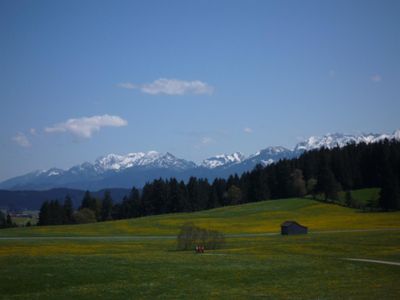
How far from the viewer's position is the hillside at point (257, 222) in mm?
81256

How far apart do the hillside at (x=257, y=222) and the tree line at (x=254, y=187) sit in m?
15.7

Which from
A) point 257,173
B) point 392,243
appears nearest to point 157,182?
point 257,173

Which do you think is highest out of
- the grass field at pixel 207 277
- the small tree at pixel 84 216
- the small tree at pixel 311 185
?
the small tree at pixel 311 185

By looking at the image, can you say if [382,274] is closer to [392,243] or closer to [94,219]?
[392,243]

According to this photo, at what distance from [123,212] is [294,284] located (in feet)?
426

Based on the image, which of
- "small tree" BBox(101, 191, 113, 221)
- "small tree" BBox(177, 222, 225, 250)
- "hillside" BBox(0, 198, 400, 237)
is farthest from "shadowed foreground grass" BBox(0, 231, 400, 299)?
"small tree" BBox(101, 191, 113, 221)

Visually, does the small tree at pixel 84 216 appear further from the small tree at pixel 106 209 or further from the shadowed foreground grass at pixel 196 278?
the shadowed foreground grass at pixel 196 278

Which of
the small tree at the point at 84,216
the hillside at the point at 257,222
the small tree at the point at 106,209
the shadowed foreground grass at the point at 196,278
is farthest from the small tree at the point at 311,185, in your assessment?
the shadowed foreground grass at the point at 196,278

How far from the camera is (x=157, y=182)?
5846 inches

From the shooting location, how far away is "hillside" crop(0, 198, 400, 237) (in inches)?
3199

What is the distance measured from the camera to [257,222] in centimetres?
9412

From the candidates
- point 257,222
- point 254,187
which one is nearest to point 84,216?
point 254,187

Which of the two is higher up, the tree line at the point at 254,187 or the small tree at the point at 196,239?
the tree line at the point at 254,187

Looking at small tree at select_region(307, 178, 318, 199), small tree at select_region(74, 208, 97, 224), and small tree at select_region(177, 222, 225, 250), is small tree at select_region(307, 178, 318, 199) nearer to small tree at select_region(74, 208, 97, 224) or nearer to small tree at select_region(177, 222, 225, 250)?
small tree at select_region(74, 208, 97, 224)
